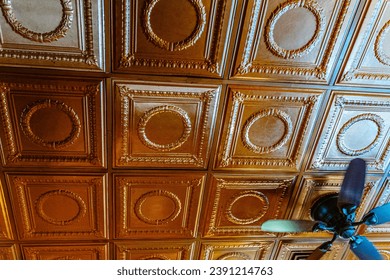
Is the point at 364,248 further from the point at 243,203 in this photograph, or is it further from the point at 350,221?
the point at 243,203

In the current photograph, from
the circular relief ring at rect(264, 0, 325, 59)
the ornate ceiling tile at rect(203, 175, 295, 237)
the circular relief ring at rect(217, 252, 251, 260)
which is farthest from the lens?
the circular relief ring at rect(217, 252, 251, 260)

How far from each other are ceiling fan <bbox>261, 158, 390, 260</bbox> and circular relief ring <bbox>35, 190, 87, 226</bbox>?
54.9 inches

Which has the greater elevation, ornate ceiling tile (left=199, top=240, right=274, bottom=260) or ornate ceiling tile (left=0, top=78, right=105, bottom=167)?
ornate ceiling tile (left=0, top=78, right=105, bottom=167)

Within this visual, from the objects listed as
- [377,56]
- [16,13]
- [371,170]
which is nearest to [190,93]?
[16,13]

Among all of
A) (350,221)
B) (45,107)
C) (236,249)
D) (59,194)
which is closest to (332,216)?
(350,221)

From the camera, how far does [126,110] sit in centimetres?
206

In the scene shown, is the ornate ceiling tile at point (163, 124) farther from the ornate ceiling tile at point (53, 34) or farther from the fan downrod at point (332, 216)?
the fan downrod at point (332, 216)

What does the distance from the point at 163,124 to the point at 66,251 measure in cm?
152

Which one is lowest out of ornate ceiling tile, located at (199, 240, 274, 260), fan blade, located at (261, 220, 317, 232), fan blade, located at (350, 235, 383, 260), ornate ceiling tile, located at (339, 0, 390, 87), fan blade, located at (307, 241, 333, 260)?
fan blade, located at (350, 235, 383, 260)

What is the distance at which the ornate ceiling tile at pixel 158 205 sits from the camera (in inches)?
95.6

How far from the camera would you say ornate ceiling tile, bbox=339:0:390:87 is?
72.0 inches

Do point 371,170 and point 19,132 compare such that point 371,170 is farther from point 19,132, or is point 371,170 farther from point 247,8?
point 19,132

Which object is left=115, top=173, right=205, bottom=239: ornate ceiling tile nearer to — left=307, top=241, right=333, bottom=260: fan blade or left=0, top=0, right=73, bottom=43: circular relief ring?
left=307, top=241, right=333, bottom=260: fan blade

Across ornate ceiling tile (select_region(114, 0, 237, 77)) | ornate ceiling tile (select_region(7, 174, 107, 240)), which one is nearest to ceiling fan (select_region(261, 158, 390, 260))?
ornate ceiling tile (select_region(114, 0, 237, 77))
